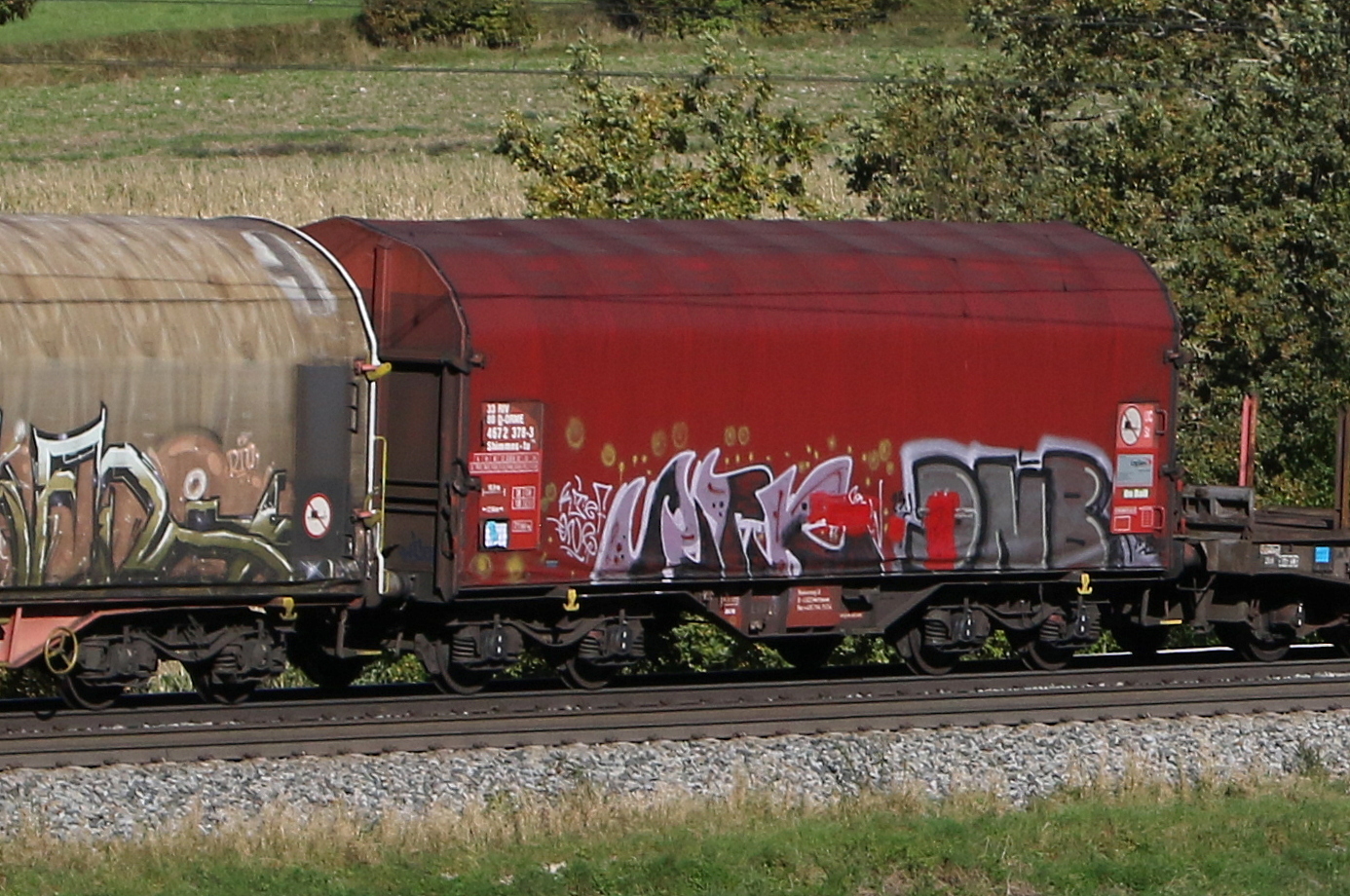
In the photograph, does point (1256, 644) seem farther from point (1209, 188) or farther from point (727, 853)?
point (1209, 188)

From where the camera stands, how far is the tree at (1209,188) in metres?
27.9

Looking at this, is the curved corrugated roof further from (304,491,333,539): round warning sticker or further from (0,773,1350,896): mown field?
(0,773,1350,896): mown field

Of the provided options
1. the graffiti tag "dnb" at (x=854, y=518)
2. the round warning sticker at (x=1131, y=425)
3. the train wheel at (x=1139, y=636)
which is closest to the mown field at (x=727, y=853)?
the graffiti tag "dnb" at (x=854, y=518)

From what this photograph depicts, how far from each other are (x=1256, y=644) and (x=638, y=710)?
718cm

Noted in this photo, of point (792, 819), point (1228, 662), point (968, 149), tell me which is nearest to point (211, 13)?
point (968, 149)

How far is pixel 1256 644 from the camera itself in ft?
66.9

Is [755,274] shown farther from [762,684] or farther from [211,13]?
[211,13]

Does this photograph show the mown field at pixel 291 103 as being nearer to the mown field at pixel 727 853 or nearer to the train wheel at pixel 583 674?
the train wheel at pixel 583 674

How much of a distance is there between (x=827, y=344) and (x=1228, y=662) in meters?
5.47

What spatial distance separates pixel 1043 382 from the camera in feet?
60.4

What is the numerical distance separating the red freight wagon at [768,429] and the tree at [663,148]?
31.1 ft

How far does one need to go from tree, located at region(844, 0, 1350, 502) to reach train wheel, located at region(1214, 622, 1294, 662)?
7.59m

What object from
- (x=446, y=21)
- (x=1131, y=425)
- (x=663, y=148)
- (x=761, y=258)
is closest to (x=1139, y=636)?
(x=1131, y=425)

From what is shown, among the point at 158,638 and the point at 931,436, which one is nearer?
the point at 158,638
